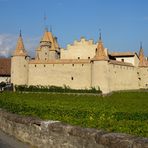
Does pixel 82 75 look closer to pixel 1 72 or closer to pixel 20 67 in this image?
pixel 20 67

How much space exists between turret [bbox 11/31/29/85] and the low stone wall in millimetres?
50004

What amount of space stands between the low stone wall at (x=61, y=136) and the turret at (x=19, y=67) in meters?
50.0

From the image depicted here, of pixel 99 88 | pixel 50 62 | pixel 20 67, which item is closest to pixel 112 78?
pixel 99 88

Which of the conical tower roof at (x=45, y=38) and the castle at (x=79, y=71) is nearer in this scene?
the castle at (x=79, y=71)

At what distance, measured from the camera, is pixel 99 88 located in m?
59.4

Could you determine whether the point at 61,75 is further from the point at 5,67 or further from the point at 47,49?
the point at 5,67

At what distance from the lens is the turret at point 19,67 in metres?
63.9

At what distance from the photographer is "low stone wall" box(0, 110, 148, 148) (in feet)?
23.3

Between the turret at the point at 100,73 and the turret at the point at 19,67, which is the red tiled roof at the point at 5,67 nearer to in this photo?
the turret at the point at 19,67

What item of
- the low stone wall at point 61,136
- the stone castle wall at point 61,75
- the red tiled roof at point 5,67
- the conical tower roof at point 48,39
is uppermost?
the conical tower roof at point 48,39

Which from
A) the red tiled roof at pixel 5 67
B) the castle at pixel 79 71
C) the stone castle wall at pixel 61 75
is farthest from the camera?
the red tiled roof at pixel 5 67

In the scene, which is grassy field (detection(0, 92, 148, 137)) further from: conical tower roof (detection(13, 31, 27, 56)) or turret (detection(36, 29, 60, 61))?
turret (detection(36, 29, 60, 61))

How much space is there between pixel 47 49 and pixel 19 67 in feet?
34.6

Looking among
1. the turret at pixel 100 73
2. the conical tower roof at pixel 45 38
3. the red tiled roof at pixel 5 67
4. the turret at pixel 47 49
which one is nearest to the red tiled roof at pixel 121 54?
the turret at pixel 47 49
